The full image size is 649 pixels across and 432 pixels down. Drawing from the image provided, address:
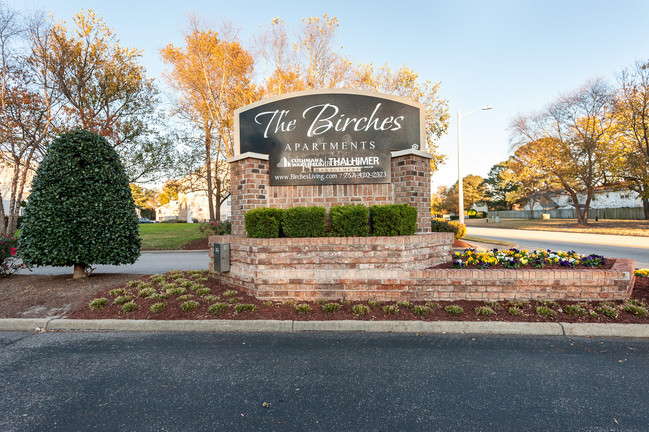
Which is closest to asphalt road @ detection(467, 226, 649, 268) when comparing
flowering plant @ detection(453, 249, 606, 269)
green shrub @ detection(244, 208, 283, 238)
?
flowering plant @ detection(453, 249, 606, 269)

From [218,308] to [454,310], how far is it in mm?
3429

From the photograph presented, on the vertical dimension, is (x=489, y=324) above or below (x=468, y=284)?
below

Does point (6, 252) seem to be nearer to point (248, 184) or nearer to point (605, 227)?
point (248, 184)

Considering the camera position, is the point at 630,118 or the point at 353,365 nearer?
the point at 353,365

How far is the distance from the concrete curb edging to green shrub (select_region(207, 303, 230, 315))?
0.28 m

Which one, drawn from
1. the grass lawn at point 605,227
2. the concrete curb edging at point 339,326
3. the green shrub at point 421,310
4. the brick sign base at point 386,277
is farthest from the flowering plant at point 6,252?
the grass lawn at point 605,227

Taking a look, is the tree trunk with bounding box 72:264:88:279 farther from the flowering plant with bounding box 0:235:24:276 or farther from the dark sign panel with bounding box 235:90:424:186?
the dark sign panel with bounding box 235:90:424:186

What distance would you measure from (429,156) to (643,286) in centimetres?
418

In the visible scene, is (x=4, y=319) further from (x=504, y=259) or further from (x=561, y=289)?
(x=561, y=289)

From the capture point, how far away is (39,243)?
593 centimetres

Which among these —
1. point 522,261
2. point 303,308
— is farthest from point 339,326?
point 522,261

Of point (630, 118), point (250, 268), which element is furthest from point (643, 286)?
point (630, 118)

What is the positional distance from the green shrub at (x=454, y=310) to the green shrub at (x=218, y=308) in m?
3.24

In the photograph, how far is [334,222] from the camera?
5.44m
